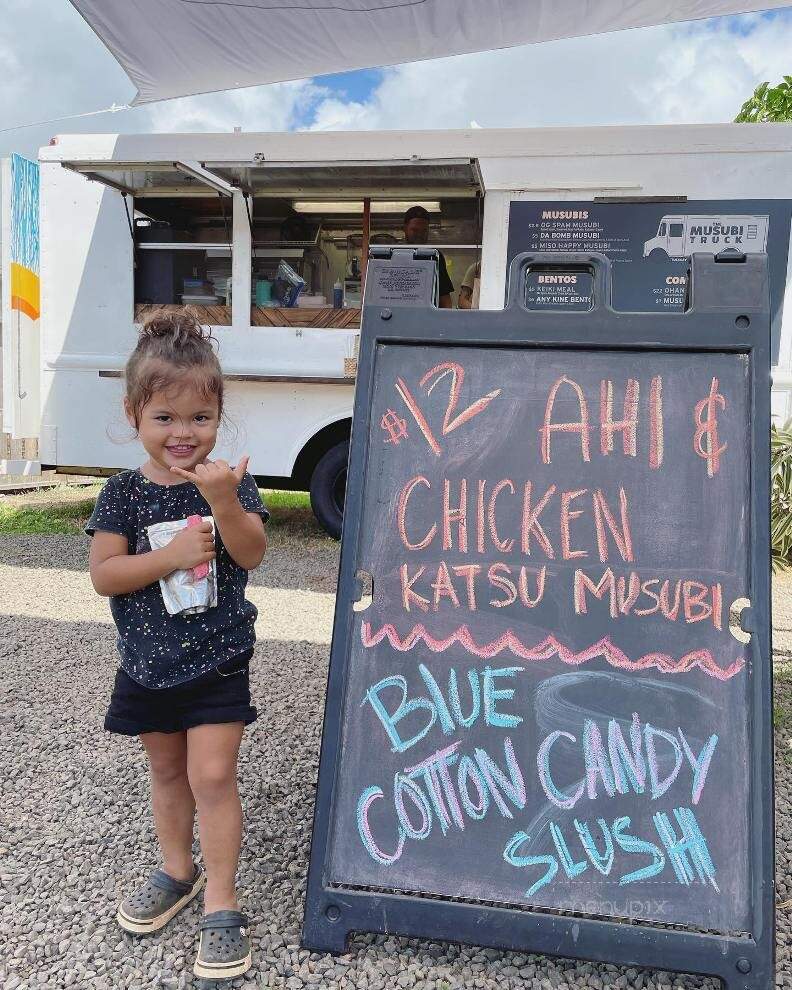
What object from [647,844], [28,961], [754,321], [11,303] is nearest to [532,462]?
[754,321]

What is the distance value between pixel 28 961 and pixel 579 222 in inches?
192

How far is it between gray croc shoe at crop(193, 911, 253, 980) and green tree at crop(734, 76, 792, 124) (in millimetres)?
6561

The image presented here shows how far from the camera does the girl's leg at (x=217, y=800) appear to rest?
5.44 feet

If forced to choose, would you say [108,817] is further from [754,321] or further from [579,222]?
[579,222]

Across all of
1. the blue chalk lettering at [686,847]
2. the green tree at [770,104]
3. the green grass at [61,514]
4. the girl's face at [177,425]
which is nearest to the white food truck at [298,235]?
the green grass at [61,514]

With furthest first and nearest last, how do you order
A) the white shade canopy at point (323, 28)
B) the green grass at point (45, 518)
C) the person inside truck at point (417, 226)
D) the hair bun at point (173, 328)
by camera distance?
1. the green grass at point (45, 518)
2. the person inside truck at point (417, 226)
3. the white shade canopy at point (323, 28)
4. the hair bun at point (173, 328)

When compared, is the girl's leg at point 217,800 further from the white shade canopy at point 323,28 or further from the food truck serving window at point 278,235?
the food truck serving window at point 278,235

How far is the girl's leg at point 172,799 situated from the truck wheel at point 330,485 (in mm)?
3955

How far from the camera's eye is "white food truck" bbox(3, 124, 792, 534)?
5.01 m

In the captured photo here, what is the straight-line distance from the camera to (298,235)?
19.1 ft

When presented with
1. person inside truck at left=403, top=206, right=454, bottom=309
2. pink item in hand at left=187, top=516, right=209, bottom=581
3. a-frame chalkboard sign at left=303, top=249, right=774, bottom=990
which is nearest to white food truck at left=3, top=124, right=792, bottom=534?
person inside truck at left=403, top=206, right=454, bottom=309

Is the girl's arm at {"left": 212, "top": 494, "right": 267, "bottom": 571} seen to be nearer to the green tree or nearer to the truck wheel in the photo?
the truck wheel

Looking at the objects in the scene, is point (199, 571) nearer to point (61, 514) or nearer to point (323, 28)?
point (323, 28)

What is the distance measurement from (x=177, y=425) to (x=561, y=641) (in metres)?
0.93
